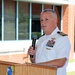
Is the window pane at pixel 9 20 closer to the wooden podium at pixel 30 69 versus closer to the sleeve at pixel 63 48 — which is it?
the sleeve at pixel 63 48

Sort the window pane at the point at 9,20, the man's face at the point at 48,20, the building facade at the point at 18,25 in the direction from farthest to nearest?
the window pane at the point at 9,20, the building facade at the point at 18,25, the man's face at the point at 48,20

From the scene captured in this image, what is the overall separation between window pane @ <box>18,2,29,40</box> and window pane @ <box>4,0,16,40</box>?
0.44 metres

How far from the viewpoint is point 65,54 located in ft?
8.86

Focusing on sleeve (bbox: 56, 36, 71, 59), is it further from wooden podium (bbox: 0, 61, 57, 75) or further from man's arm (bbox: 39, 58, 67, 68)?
wooden podium (bbox: 0, 61, 57, 75)

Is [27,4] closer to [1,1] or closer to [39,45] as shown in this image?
[1,1]

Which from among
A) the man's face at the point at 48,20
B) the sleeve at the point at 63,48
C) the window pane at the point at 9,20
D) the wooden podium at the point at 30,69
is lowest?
the wooden podium at the point at 30,69

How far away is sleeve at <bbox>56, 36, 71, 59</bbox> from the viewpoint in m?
2.70

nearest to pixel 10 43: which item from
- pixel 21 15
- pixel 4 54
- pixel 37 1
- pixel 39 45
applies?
pixel 4 54

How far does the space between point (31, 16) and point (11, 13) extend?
1.35 meters

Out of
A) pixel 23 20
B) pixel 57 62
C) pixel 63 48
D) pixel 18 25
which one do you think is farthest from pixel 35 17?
pixel 57 62

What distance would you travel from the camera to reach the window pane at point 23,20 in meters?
12.9

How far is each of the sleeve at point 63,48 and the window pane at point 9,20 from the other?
9.57 meters

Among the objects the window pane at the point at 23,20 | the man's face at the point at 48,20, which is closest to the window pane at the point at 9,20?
the window pane at the point at 23,20

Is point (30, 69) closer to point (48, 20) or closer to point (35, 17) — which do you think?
point (48, 20)
